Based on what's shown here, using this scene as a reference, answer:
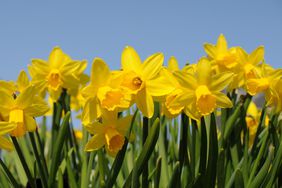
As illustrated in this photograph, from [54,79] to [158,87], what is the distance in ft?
3.43

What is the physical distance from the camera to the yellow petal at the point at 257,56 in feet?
6.87

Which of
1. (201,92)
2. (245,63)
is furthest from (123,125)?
(245,63)

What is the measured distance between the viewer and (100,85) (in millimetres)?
1339

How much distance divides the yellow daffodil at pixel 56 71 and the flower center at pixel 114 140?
0.95 m

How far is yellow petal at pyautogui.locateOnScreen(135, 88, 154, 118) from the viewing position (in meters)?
1.31

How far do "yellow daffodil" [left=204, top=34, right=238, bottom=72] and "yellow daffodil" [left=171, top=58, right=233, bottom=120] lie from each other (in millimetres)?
671

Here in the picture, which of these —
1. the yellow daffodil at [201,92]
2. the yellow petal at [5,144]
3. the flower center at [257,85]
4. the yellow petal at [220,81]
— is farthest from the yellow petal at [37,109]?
the flower center at [257,85]

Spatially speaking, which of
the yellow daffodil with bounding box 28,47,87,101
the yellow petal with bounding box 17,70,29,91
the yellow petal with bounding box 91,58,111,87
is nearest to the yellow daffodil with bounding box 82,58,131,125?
the yellow petal with bounding box 91,58,111,87

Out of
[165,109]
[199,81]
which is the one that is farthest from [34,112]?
[199,81]

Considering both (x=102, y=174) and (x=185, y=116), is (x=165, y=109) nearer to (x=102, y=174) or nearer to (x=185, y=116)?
(x=185, y=116)

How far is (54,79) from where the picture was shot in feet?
7.39

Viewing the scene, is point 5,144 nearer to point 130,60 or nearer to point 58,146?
point 58,146

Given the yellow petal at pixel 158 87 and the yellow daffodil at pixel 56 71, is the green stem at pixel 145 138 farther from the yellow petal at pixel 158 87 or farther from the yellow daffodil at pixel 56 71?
the yellow daffodil at pixel 56 71

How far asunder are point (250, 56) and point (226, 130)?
45 centimetres
